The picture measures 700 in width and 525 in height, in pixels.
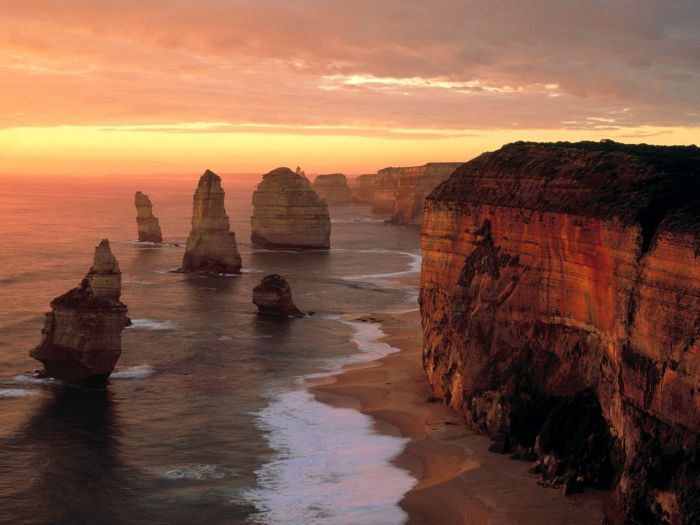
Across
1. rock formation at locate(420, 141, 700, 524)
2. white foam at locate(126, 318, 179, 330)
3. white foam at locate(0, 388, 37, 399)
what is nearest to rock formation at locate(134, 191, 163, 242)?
white foam at locate(126, 318, 179, 330)

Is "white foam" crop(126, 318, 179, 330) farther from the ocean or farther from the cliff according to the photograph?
the cliff

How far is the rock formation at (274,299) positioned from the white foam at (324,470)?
951 inches

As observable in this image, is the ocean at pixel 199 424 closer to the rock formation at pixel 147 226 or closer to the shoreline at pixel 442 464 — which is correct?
the shoreline at pixel 442 464

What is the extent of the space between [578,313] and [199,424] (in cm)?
1829

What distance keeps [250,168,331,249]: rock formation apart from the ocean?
41463 mm

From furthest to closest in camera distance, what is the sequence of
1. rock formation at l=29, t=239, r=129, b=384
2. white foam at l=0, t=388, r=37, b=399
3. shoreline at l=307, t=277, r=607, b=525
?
rock formation at l=29, t=239, r=129, b=384, white foam at l=0, t=388, r=37, b=399, shoreline at l=307, t=277, r=607, b=525

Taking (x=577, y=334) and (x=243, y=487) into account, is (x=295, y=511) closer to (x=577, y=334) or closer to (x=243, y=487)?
(x=243, y=487)

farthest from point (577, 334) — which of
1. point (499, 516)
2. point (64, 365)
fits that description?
point (64, 365)

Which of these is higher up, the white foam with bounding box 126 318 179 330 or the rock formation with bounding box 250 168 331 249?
the rock formation with bounding box 250 168 331 249

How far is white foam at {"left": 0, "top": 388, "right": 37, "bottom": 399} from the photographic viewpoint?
44188 mm

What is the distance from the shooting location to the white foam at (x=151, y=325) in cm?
6464

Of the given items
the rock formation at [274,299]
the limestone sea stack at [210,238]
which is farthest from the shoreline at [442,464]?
the limestone sea stack at [210,238]

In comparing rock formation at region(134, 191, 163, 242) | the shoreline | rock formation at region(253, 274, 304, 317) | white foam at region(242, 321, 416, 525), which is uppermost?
rock formation at region(134, 191, 163, 242)

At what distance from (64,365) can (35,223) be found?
425 feet
